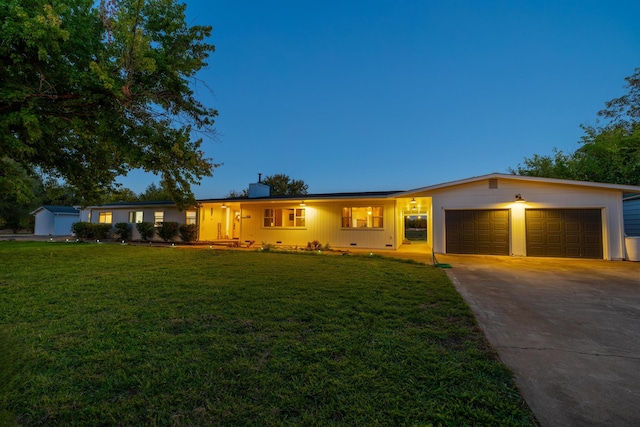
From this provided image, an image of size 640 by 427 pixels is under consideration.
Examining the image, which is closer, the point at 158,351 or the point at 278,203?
the point at 158,351

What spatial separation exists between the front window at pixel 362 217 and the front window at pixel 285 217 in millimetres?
2327

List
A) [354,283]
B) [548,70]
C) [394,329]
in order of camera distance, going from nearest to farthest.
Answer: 1. [394,329]
2. [354,283]
3. [548,70]

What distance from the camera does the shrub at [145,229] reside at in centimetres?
1589

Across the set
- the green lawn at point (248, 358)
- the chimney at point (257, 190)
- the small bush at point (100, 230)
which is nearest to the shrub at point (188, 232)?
the chimney at point (257, 190)

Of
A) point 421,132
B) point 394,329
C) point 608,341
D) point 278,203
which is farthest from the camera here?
point 421,132

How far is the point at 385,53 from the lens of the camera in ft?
60.3

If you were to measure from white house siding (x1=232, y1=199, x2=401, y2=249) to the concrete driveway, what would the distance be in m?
6.38

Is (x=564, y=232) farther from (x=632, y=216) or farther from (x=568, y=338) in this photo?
(x=568, y=338)

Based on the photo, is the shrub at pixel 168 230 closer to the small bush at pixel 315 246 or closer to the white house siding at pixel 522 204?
the small bush at pixel 315 246

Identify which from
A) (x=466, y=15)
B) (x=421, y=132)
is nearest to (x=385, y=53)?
(x=466, y=15)

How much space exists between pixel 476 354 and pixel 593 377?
2.66 feet

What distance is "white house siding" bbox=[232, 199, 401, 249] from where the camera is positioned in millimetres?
12625

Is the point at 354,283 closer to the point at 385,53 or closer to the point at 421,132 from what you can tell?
the point at 385,53

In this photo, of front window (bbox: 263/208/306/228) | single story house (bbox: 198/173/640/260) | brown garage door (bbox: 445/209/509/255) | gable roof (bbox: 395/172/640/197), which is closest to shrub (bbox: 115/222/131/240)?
single story house (bbox: 198/173/640/260)
